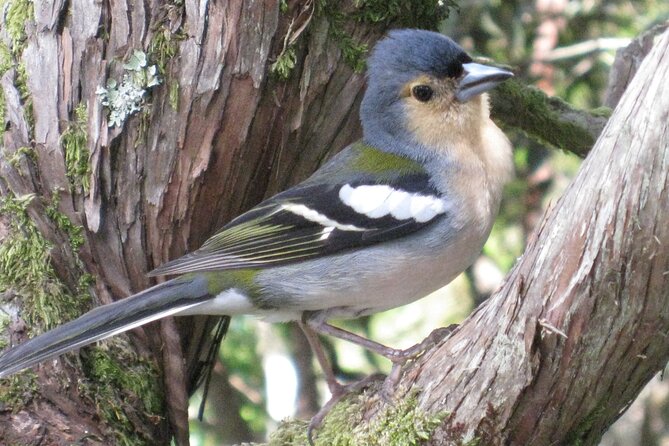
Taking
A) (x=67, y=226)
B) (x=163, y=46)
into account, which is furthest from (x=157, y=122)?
(x=67, y=226)

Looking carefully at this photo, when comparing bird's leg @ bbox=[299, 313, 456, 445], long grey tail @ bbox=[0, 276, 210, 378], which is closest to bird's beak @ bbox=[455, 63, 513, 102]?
bird's leg @ bbox=[299, 313, 456, 445]

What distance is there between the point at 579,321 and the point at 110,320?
1.40 meters

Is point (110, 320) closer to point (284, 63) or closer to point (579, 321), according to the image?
point (284, 63)

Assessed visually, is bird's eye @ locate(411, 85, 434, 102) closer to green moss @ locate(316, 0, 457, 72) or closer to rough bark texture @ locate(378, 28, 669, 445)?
green moss @ locate(316, 0, 457, 72)

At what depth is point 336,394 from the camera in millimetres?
2969

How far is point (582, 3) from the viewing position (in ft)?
15.2

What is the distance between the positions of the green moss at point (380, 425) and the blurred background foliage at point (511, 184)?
1568 millimetres

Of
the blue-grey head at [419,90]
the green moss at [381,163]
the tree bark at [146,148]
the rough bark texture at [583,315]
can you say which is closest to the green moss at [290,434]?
the tree bark at [146,148]

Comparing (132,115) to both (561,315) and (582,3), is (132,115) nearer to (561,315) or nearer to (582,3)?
(561,315)

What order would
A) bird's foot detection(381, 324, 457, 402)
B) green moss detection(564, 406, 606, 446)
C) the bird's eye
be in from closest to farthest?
green moss detection(564, 406, 606, 446) → bird's foot detection(381, 324, 457, 402) → the bird's eye

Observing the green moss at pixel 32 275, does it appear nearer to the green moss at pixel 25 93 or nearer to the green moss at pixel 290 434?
the green moss at pixel 25 93

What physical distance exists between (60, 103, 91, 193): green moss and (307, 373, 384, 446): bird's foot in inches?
42.6

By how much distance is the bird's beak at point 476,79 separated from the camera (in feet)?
10.1

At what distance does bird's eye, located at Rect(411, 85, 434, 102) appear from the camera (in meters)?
3.22
